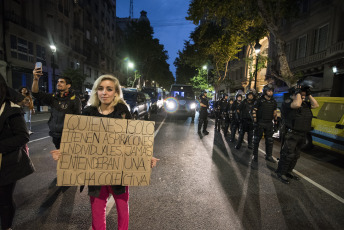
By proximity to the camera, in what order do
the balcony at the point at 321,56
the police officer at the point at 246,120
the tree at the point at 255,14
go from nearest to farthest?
the police officer at the point at 246,120
the tree at the point at 255,14
the balcony at the point at 321,56

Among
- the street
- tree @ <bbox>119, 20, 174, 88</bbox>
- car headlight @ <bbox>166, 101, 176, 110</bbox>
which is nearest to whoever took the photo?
the street

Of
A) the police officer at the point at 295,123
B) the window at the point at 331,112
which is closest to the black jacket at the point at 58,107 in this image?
the police officer at the point at 295,123

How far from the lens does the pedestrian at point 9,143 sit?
6.39ft

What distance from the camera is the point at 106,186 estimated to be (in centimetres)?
211

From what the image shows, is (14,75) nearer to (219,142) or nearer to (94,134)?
(219,142)

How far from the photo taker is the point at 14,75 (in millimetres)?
20156

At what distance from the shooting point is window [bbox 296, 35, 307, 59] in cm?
1744

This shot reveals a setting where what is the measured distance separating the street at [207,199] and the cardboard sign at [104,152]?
1129 mm

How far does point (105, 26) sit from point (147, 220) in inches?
2008

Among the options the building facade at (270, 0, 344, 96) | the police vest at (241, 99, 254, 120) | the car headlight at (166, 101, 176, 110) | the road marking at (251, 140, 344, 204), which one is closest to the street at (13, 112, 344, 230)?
the road marking at (251, 140, 344, 204)

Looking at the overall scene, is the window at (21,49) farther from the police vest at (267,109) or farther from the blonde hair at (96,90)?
the police vest at (267,109)

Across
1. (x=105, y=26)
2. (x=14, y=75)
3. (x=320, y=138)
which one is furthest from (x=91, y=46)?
(x=320, y=138)

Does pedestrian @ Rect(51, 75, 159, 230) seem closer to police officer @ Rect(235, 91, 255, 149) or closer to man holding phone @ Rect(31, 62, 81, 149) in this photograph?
man holding phone @ Rect(31, 62, 81, 149)

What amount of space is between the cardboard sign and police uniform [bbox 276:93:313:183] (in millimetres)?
3641
